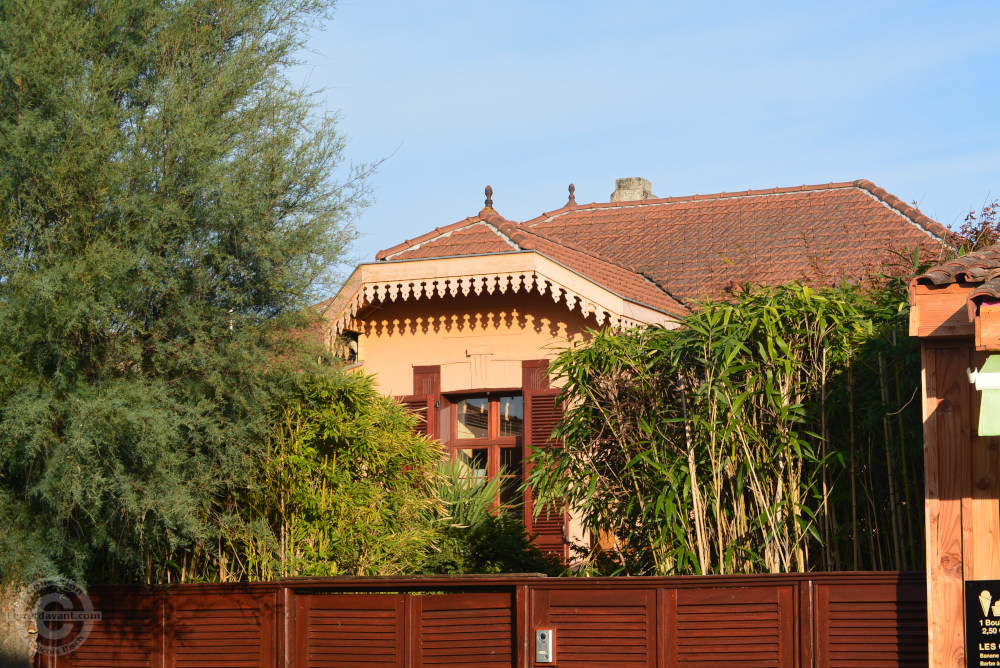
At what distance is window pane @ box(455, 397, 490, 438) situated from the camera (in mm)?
15188

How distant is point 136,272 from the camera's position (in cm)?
928

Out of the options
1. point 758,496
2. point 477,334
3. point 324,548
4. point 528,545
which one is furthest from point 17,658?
point 477,334

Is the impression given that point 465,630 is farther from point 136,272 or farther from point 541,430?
point 541,430

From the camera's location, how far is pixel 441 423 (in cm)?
1522

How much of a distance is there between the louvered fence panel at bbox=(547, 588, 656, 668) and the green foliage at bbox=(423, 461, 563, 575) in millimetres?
3080

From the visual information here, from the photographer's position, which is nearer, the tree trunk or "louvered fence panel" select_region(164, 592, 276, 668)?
"louvered fence panel" select_region(164, 592, 276, 668)

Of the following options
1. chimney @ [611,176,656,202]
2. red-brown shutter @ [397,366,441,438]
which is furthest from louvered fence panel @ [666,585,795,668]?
chimney @ [611,176,656,202]

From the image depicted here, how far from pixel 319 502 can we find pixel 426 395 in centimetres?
495

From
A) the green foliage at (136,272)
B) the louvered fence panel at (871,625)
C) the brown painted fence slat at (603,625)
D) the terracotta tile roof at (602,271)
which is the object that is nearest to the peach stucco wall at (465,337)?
the terracotta tile roof at (602,271)

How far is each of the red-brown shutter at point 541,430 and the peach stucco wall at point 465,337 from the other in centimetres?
18

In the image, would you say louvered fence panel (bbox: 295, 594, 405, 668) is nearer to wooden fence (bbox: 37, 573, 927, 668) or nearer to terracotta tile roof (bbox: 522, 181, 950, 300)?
wooden fence (bbox: 37, 573, 927, 668)

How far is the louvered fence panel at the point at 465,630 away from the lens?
884 centimetres

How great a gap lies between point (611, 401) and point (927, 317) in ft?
8.36

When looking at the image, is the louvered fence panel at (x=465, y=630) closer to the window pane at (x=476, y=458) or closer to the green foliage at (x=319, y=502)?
the green foliage at (x=319, y=502)
